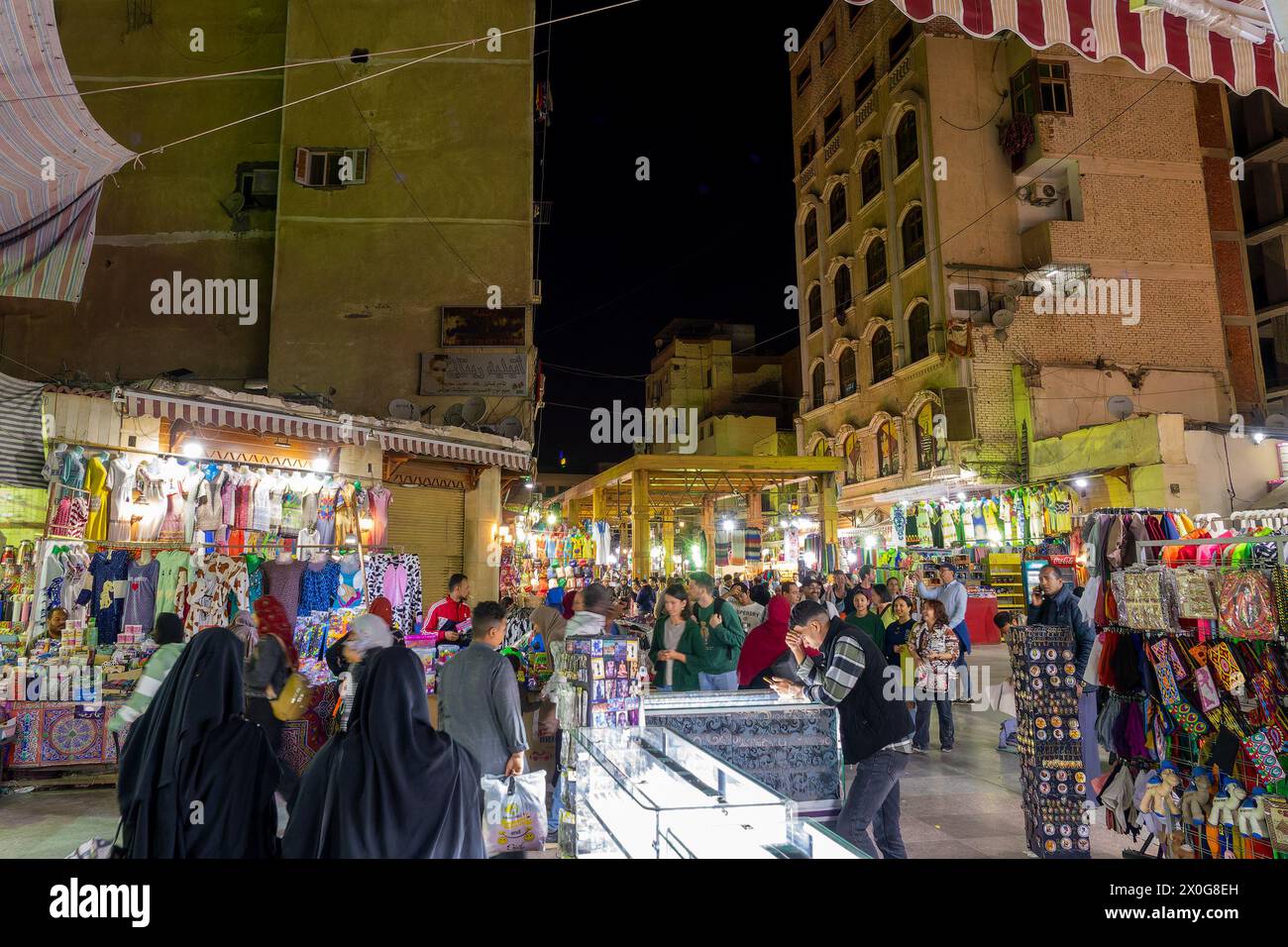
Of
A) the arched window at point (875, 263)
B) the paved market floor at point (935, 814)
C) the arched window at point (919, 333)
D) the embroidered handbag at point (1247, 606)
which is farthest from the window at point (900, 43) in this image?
the embroidered handbag at point (1247, 606)

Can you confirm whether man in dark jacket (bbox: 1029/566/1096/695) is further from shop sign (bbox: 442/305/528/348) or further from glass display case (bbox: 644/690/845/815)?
shop sign (bbox: 442/305/528/348)

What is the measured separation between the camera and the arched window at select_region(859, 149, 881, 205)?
2691 cm

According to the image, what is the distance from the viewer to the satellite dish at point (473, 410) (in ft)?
46.7

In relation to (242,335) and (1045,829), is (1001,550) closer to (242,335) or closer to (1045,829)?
(1045,829)

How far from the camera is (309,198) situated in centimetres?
1522

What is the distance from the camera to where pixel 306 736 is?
6293 mm

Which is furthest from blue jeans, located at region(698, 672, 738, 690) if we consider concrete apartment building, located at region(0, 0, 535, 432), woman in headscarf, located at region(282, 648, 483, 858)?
concrete apartment building, located at region(0, 0, 535, 432)

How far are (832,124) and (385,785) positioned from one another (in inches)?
1276

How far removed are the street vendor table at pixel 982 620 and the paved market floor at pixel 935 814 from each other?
10.2 meters

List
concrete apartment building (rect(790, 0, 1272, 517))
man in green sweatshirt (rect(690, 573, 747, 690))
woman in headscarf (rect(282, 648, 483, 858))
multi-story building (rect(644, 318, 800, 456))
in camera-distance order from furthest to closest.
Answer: multi-story building (rect(644, 318, 800, 456)), concrete apartment building (rect(790, 0, 1272, 517)), man in green sweatshirt (rect(690, 573, 747, 690)), woman in headscarf (rect(282, 648, 483, 858))

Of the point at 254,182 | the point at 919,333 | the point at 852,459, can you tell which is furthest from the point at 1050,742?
the point at 852,459

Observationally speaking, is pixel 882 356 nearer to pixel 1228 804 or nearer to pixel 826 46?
pixel 826 46

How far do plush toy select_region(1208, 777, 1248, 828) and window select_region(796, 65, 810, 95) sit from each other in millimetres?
33620
